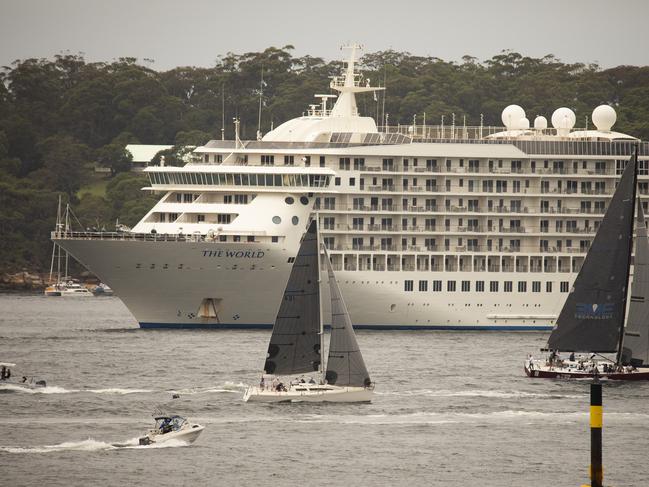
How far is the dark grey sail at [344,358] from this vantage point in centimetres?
5884

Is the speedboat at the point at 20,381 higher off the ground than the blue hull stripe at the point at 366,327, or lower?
lower

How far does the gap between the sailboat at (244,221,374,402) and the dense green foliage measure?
3554 inches

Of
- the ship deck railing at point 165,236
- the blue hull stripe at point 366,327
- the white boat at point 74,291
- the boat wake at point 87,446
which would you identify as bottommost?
the boat wake at point 87,446

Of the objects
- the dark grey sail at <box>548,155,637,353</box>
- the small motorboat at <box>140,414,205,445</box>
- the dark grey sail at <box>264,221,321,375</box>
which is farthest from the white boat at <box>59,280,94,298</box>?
the small motorboat at <box>140,414,205,445</box>

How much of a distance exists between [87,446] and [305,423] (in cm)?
778

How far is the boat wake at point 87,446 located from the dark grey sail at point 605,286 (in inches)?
873

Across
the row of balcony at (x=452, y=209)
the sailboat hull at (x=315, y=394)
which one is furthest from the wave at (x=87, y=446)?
the row of balcony at (x=452, y=209)

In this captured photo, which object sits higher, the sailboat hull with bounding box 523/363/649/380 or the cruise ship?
the cruise ship

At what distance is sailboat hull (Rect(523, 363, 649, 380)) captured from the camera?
222 ft

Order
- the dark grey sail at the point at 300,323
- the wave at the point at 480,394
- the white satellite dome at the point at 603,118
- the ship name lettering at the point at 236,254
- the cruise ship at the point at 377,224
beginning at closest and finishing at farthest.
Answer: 1. the dark grey sail at the point at 300,323
2. the wave at the point at 480,394
3. the ship name lettering at the point at 236,254
4. the cruise ship at the point at 377,224
5. the white satellite dome at the point at 603,118

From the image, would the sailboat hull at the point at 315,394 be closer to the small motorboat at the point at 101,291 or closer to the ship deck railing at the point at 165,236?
the ship deck railing at the point at 165,236

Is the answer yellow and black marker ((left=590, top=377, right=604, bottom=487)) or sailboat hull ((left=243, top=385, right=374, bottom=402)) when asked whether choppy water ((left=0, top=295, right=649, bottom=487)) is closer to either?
sailboat hull ((left=243, top=385, right=374, bottom=402))

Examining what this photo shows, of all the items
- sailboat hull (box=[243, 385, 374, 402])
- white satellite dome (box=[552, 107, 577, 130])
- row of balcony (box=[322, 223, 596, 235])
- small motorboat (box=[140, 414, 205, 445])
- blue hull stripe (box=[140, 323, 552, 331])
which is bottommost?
small motorboat (box=[140, 414, 205, 445])

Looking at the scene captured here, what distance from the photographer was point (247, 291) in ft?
276
